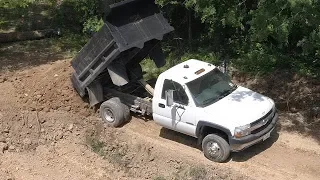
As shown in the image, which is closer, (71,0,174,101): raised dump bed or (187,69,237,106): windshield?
(187,69,237,106): windshield

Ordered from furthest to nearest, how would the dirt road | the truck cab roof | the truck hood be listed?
the truck cab roof → the dirt road → the truck hood

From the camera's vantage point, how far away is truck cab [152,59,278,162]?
1081 cm

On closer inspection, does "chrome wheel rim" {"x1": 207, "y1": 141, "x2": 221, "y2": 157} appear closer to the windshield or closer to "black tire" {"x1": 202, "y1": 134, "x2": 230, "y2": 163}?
"black tire" {"x1": 202, "y1": 134, "x2": 230, "y2": 163}

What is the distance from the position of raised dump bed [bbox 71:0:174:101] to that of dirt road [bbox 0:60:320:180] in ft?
3.09

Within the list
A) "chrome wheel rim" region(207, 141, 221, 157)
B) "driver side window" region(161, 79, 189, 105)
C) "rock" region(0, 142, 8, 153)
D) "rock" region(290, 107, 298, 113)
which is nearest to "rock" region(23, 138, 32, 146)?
"rock" region(0, 142, 8, 153)

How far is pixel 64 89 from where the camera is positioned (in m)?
14.2

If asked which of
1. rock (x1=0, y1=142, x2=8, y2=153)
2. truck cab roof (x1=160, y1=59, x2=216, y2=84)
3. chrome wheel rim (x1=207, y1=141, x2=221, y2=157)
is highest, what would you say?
truck cab roof (x1=160, y1=59, x2=216, y2=84)

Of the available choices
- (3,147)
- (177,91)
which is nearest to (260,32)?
(177,91)

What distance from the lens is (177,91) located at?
1162cm

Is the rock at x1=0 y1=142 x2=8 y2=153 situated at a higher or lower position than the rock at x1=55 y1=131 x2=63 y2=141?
higher

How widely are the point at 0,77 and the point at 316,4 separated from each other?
9.29 m

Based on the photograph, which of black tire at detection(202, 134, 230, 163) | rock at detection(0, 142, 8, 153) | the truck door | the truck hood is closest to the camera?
the truck hood

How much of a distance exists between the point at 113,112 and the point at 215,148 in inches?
127

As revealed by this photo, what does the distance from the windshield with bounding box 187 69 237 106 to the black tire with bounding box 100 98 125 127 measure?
95.3 inches
